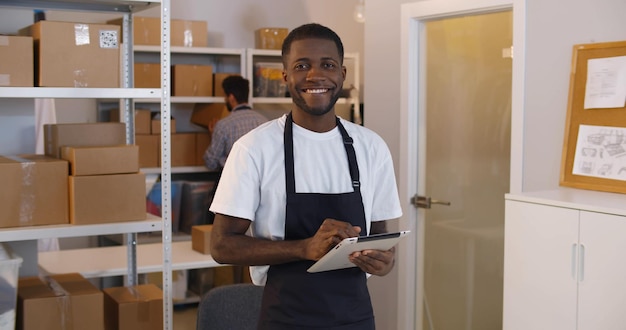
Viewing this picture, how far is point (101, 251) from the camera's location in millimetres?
3922

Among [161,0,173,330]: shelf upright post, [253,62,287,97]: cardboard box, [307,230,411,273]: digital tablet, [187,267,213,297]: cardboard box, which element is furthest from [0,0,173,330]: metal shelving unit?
[253,62,287,97]: cardboard box

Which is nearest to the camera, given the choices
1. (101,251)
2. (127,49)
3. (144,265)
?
(127,49)

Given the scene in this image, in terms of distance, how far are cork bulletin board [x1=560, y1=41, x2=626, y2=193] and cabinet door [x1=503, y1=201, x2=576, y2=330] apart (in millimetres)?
324

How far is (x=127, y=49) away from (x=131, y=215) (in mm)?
770

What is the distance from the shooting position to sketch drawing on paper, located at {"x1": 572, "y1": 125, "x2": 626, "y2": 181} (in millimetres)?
2838

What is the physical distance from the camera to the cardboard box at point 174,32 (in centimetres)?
591

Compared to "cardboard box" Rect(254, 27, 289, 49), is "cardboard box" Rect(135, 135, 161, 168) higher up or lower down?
lower down

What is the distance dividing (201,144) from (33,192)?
138 inches

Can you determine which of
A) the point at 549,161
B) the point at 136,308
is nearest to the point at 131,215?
the point at 136,308

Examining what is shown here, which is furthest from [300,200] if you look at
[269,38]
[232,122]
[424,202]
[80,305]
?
[269,38]

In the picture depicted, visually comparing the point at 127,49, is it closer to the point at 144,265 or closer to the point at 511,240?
the point at 144,265

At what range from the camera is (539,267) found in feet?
9.04

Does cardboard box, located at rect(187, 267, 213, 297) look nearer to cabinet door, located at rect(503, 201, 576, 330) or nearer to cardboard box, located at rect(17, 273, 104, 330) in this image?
cardboard box, located at rect(17, 273, 104, 330)

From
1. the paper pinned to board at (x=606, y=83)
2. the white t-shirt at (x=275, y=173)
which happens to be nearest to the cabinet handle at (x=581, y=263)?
→ the paper pinned to board at (x=606, y=83)
